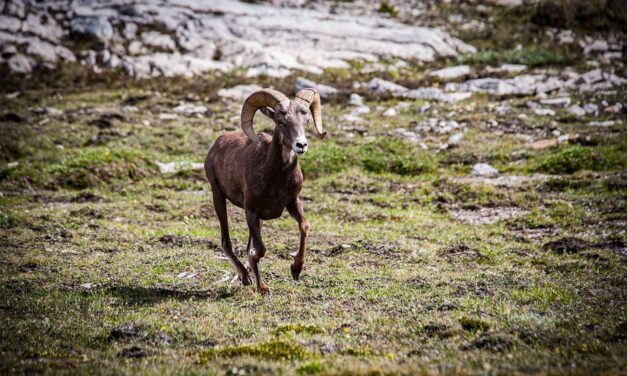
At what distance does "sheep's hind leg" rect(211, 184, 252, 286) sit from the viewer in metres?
11.8

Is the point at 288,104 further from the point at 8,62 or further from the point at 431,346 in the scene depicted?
the point at 8,62

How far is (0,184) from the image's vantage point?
818 inches

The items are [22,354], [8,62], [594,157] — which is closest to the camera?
[22,354]

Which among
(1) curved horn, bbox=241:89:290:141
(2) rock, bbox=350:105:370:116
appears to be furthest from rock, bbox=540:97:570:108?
(1) curved horn, bbox=241:89:290:141

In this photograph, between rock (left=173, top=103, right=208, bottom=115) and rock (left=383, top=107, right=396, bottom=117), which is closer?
rock (left=383, top=107, right=396, bottom=117)

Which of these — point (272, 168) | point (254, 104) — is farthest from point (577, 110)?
point (272, 168)

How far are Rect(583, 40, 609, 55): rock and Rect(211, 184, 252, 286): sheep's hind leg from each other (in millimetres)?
35840

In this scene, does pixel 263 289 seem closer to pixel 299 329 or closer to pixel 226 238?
pixel 299 329

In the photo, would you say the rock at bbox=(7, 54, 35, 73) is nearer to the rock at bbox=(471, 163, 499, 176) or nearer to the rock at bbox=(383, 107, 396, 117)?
the rock at bbox=(383, 107, 396, 117)

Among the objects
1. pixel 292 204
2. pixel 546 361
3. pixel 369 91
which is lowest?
pixel 369 91

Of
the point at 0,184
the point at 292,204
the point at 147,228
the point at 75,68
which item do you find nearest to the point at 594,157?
the point at 292,204

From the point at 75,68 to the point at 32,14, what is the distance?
22.5 ft

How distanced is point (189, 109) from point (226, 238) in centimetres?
1804

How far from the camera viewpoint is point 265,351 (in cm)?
730
